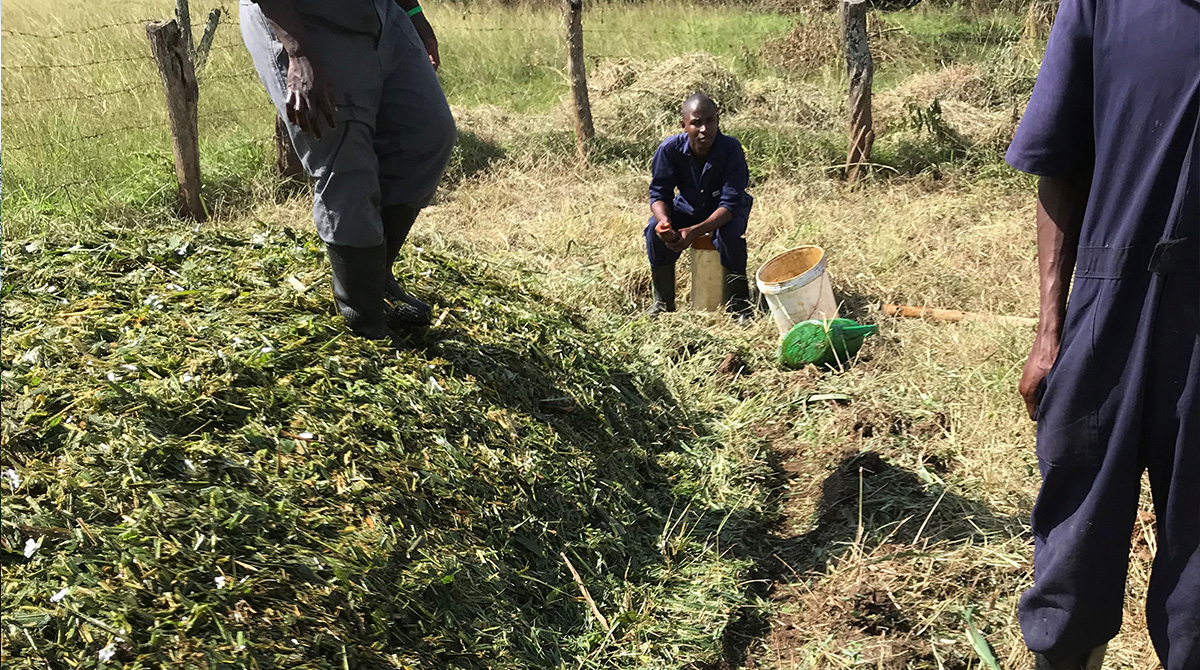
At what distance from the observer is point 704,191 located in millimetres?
5348

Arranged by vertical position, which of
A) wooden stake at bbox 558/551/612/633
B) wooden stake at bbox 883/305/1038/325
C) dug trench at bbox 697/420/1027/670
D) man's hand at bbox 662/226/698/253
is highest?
man's hand at bbox 662/226/698/253

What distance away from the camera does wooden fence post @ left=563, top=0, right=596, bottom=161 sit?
25.9 feet

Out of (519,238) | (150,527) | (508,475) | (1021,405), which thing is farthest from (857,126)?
(150,527)

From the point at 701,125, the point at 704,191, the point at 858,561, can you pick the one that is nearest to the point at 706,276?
the point at 704,191

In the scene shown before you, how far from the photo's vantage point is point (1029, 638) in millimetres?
1993

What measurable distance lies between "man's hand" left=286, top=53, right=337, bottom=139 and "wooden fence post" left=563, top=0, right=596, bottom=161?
549cm

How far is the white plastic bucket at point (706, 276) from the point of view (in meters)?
5.30

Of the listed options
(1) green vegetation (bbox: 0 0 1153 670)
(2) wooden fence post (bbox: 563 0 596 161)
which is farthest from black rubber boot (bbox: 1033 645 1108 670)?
(2) wooden fence post (bbox: 563 0 596 161)

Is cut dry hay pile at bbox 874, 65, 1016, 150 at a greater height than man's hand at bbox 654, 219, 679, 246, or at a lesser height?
lesser

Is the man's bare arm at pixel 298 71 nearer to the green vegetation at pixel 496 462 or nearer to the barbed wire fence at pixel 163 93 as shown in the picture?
the green vegetation at pixel 496 462

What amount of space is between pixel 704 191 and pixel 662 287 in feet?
1.98

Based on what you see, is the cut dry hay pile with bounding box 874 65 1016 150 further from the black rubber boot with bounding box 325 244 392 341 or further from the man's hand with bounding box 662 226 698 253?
the black rubber boot with bounding box 325 244 392 341

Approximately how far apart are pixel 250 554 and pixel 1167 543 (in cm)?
198

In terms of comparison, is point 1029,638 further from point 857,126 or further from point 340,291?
point 857,126
